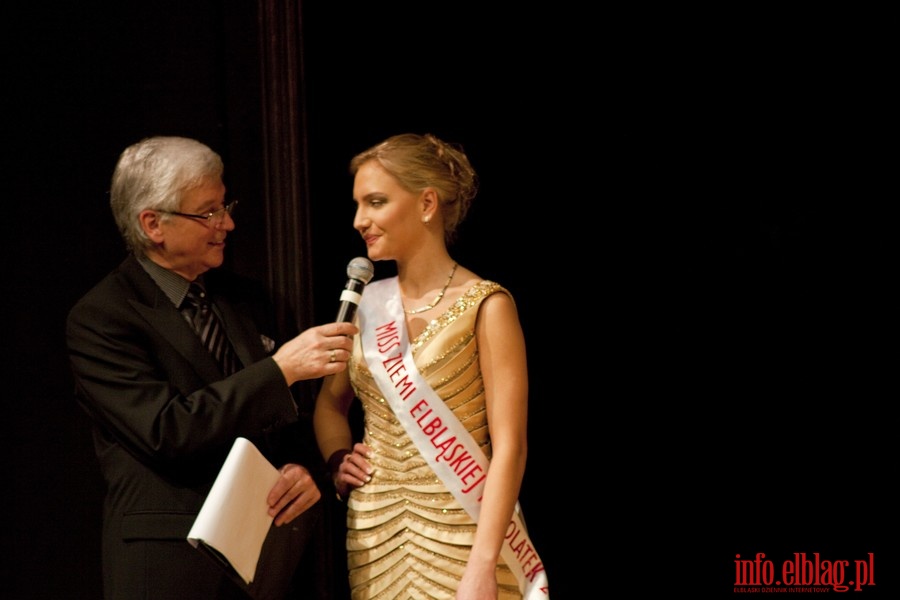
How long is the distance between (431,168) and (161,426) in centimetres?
71

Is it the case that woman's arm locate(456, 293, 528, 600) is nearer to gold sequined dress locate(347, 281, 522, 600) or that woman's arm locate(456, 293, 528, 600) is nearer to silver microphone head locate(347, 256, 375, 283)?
gold sequined dress locate(347, 281, 522, 600)

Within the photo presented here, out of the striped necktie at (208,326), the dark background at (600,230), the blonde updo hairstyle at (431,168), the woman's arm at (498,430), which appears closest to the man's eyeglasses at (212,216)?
the striped necktie at (208,326)

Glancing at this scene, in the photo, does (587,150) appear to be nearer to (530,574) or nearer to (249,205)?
(249,205)

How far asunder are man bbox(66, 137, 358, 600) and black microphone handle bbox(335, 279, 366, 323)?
0.07 ft

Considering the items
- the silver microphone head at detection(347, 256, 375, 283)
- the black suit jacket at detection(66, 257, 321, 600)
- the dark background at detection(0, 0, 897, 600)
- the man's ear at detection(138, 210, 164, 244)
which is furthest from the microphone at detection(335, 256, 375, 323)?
the dark background at detection(0, 0, 897, 600)

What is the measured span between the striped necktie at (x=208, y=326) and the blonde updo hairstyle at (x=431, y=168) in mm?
408

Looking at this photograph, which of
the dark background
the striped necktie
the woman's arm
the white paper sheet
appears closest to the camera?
the white paper sheet

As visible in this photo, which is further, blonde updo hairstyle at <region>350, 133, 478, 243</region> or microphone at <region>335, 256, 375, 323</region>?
blonde updo hairstyle at <region>350, 133, 478, 243</region>

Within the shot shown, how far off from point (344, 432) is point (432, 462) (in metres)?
0.28

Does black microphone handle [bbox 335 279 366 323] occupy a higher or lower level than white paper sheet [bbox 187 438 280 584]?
higher

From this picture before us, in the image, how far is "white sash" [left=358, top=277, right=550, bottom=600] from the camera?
1.94 meters

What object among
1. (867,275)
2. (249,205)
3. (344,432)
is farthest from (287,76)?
(867,275)

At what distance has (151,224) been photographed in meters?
2.02

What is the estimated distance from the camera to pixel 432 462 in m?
1.94
